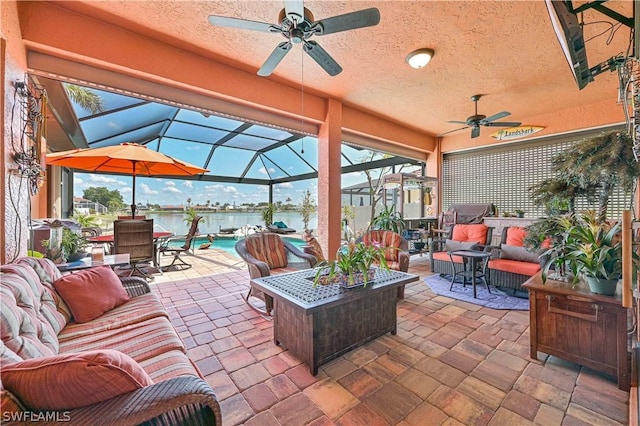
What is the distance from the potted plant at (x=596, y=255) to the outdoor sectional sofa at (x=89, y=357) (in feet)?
8.45

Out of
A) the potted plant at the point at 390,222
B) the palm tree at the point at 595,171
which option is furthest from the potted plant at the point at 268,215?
the palm tree at the point at 595,171

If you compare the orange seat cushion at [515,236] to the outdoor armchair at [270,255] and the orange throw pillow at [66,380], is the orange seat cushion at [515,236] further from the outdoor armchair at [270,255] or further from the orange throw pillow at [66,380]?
the orange throw pillow at [66,380]

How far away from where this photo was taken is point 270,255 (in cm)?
349

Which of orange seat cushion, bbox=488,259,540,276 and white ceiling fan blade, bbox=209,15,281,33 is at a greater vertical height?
white ceiling fan blade, bbox=209,15,281,33

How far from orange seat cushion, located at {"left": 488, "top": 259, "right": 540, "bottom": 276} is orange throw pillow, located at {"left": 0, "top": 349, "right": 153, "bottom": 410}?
442 cm

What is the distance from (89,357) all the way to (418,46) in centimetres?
404

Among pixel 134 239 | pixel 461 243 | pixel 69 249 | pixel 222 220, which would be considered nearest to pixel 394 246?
pixel 461 243

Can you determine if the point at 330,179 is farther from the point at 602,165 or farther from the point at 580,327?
the point at 580,327

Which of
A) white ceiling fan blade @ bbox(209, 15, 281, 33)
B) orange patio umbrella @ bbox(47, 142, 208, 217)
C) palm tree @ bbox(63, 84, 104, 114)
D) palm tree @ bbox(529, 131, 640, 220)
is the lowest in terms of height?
palm tree @ bbox(529, 131, 640, 220)

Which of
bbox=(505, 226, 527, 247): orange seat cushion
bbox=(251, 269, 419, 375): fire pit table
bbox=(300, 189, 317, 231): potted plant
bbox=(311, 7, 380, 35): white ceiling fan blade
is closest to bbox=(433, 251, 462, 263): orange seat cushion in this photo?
bbox=(505, 226, 527, 247): orange seat cushion

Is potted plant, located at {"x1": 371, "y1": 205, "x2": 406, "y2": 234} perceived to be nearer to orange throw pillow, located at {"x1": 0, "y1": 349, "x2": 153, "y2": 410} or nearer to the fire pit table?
the fire pit table

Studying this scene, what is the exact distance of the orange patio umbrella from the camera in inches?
133

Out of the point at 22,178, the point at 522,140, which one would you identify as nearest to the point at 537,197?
the point at 522,140

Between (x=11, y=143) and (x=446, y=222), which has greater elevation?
(x=11, y=143)
